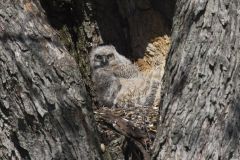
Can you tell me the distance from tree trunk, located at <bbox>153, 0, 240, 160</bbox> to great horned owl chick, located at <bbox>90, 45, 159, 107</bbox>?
2.01 meters

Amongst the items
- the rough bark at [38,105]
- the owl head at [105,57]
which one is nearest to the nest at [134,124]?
the owl head at [105,57]

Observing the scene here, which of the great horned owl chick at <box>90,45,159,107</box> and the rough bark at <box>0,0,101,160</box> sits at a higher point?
the great horned owl chick at <box>90,45,159,107</box>

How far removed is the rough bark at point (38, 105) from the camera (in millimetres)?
3000

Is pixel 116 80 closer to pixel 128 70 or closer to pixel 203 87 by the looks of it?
pixel 128 70

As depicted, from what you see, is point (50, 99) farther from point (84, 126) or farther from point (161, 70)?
point (161, 70)

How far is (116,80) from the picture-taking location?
5719mm

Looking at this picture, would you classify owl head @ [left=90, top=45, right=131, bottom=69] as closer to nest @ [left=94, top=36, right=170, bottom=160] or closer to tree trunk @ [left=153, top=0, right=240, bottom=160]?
nest @ [left=94, top=36, right=170, bottom=160]

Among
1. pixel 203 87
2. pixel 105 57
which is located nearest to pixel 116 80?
pixel 105 57

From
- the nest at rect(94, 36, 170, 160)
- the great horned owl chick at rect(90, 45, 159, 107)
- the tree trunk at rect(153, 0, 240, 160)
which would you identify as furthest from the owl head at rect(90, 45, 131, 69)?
the tree trunk at rect(153, 0, 240, 160)

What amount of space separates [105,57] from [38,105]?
2599 mm

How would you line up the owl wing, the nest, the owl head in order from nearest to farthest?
the nest < the owl head < the owl wing

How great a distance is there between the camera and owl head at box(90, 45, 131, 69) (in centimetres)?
523

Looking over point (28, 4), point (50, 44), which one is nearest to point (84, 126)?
point (50, 44)

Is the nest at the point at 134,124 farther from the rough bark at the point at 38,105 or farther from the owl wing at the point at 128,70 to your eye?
the rough bark at the point at 38,105
